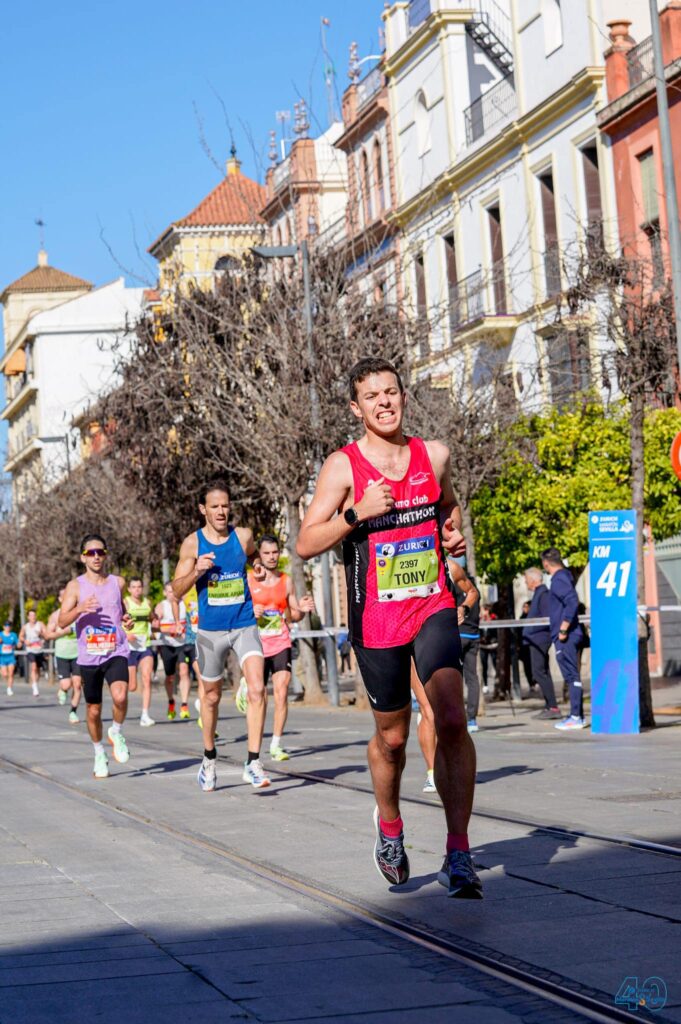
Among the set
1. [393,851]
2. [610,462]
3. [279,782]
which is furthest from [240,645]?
[610,462]

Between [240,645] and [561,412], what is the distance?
50.5ft

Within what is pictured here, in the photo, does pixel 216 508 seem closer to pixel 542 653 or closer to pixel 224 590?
pixel 224 590

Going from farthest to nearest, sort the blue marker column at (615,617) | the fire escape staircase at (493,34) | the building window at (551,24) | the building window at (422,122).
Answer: the building window at (422,122) → the fire escape staircase at (493,34) → the building window at (551,24) → the blue marker column at (615,617)

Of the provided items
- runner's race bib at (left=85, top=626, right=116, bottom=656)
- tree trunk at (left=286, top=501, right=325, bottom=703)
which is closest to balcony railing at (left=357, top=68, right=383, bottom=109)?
tree trunk at (left=286, top=501, right=325, bottom=703)

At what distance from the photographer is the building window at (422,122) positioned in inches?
1682

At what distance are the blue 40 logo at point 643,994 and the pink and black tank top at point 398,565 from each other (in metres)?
1.97

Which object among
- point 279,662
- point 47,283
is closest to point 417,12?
point 279,662

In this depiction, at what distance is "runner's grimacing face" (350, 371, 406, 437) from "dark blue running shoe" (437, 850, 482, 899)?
1706 mm

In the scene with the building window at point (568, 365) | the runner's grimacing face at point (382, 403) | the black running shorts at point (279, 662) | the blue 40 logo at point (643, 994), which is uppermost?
the building window at point (568, 365)

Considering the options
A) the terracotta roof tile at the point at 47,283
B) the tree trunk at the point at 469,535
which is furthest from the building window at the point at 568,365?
the terracotta roof tile at the point at 47,283

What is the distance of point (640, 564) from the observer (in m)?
18.3

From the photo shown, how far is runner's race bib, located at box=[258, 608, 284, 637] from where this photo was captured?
15914 mm

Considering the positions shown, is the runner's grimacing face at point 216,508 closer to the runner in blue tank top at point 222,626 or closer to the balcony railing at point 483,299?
the runner in blue tank top at point 222,626

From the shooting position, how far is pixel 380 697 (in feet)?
23.7
